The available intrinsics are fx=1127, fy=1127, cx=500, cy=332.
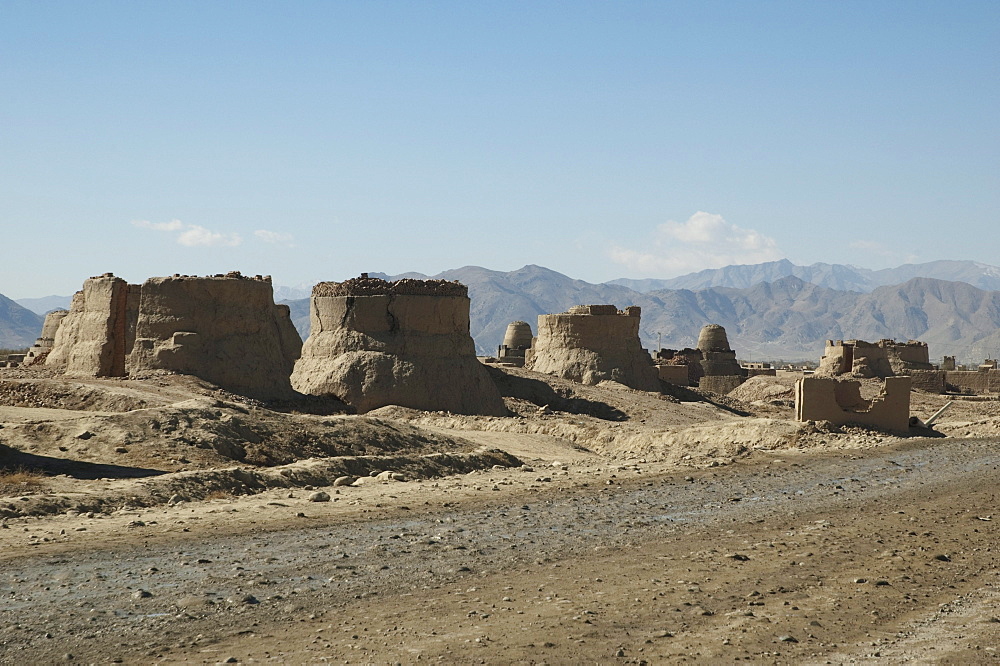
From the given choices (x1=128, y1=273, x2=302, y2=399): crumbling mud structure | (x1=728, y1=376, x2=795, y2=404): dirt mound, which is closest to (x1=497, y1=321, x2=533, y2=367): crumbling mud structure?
(x1=728, y1=376, x2=795, y2=404): dirt mound

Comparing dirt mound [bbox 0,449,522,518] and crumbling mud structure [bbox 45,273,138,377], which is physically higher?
crumbling mud structure [bbox 45,273,138,377]

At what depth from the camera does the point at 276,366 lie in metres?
23.5

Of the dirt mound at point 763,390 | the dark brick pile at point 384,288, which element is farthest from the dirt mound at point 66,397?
the dirt mound at point 763,390

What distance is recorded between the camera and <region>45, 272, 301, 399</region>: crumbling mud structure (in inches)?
884

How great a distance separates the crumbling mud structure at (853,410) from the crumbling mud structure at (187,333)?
34.1ft

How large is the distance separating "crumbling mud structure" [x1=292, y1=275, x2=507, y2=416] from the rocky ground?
589 cm

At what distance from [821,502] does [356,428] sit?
7.96m

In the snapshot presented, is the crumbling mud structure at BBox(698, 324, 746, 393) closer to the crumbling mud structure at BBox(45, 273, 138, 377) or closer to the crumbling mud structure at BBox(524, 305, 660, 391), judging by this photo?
the crumbling mud structure at BBox(524, 305, 660, 391)

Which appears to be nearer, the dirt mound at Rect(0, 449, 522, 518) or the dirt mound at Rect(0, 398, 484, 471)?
the dirt mound at Rect(0, 449, 522, 518)

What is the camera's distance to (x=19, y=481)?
1275cm

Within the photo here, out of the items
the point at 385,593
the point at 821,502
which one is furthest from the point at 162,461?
the point at 821,502

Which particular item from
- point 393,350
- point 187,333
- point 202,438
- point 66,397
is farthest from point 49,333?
point 202,438

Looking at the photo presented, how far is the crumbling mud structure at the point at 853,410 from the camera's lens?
2164 centimetres

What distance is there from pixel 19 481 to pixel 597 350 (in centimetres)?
2135
